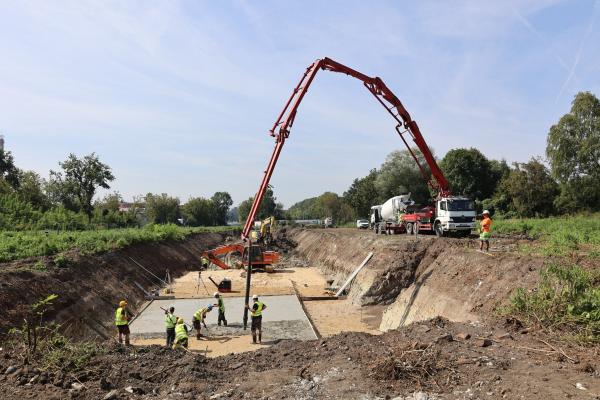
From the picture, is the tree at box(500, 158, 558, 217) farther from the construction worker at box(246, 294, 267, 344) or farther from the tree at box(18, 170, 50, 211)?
the tree at box(18, 170, 50, 211)

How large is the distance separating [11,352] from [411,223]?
78.9ft

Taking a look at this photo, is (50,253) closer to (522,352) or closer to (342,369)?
(342,369)

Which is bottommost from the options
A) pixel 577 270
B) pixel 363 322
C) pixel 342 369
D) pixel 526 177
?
pixel 363 322

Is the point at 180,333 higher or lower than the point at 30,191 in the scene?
lower

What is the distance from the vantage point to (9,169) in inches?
2138

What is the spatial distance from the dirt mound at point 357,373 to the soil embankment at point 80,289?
6017 mm

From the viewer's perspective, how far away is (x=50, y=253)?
20531 mm

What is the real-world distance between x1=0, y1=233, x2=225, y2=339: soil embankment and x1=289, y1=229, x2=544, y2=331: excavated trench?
10.7m

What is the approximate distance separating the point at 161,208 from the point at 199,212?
42.4 feet

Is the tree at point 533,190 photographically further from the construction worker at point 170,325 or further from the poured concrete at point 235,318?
the construction worker at point 170,325

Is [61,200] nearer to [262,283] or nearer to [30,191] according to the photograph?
[30,191]

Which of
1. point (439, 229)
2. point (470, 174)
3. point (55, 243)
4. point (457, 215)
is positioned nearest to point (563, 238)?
point (457, 215)

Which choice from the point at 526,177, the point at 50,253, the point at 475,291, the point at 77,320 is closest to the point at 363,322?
the point at 475,291

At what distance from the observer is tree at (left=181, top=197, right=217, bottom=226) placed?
95.9 meters
